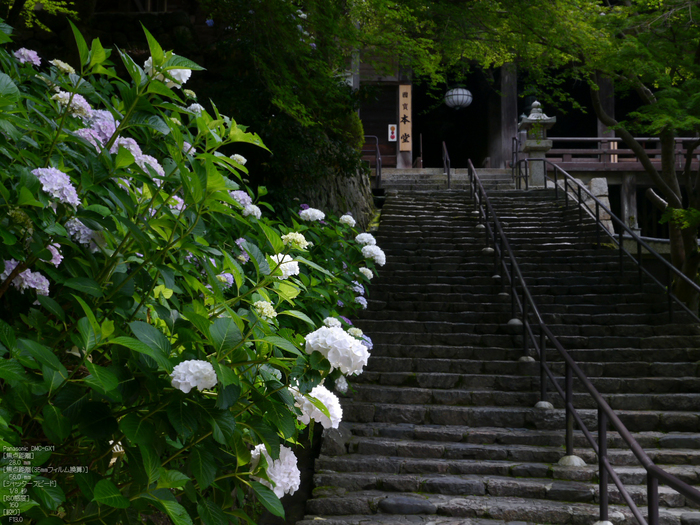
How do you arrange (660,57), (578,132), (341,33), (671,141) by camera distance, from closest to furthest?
(341,33)
(660,57)
(671,141)
(578,132)

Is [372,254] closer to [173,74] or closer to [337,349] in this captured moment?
[173,74]

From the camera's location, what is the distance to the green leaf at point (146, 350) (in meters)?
1.30

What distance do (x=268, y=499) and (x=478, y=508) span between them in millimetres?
2974

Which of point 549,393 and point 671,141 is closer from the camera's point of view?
point 549,393

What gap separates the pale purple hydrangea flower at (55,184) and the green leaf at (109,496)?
739 mm

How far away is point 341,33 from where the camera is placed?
638 centimetres

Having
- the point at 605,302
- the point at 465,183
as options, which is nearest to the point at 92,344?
the point at 605,302

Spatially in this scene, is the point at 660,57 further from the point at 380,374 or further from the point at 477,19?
the point at 380,374

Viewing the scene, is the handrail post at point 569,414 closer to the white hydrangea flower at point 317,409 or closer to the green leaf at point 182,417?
the white hydrangea flower at point 317,409

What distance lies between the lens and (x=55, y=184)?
1.49 m

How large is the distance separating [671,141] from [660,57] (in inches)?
63.9

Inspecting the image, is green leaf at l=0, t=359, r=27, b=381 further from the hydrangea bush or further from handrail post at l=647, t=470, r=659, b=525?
handrail post at l=647, t=470, r=659, b=525

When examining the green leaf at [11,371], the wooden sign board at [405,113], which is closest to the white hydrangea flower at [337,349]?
the green leaf at [11,371]

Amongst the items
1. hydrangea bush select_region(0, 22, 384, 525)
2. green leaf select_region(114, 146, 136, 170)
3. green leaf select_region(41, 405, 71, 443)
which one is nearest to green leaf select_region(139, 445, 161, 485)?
hydrangea bush select_region(0, 22, 384, 525)
